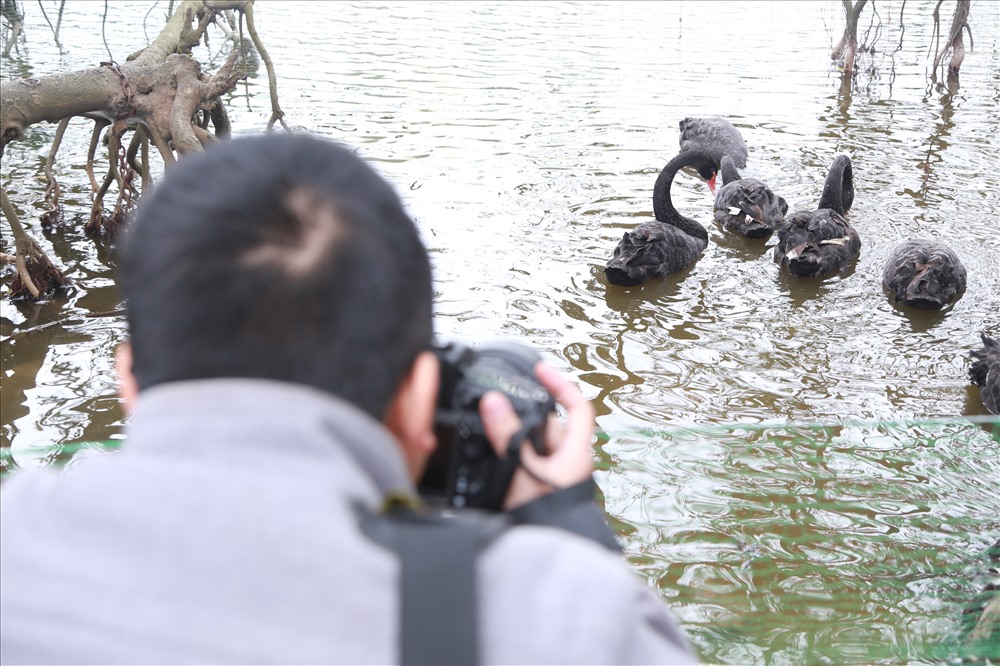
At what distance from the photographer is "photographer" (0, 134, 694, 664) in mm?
833

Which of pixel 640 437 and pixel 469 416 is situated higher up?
pixel 469 416

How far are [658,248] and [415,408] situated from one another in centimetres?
492

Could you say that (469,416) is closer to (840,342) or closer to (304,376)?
(304,376)

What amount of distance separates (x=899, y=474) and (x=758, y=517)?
734 mm

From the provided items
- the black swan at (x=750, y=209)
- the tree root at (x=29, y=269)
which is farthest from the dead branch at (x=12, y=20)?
the black swan at (x=750, y=209)

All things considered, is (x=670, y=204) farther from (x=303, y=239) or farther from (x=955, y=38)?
(x=955, y=38)

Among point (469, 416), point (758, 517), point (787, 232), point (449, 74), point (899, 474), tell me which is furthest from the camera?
point (449, 74)

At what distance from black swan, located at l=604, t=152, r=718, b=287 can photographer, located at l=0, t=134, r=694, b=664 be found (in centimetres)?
478

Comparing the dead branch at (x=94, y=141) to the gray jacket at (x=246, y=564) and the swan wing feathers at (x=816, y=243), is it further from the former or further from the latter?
the gray jacket at (x=246, y=564)

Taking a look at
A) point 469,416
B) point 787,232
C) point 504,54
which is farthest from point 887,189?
point 469,416

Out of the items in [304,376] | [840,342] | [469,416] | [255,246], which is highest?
[255,246]

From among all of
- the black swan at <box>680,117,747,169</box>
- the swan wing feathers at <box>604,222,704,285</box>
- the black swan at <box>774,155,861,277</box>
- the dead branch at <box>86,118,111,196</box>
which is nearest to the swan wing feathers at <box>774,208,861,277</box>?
the black swan at <box>774,155,861,277</box>

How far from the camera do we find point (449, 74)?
1139cm

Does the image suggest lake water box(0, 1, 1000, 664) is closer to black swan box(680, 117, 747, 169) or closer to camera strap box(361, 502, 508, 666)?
black swan box(680, 117, 747, 169)
